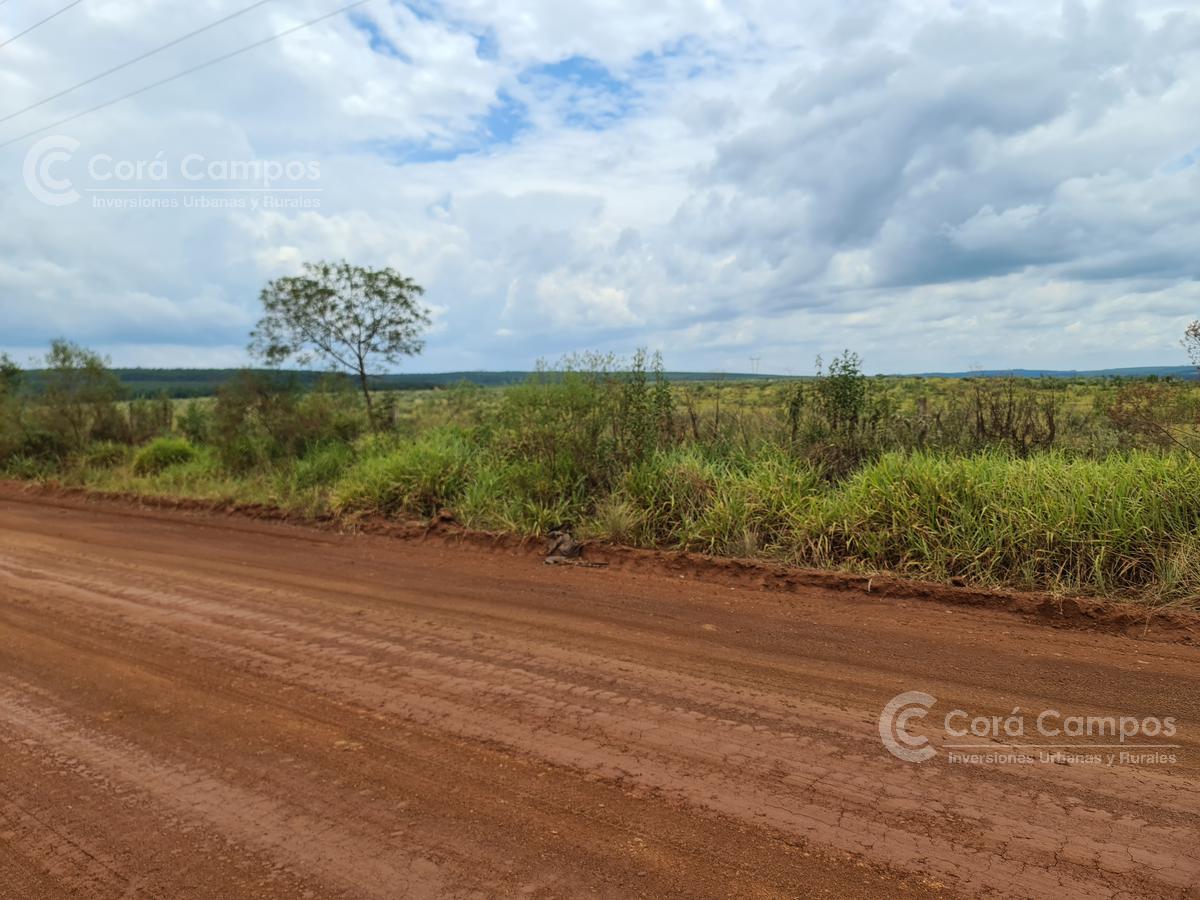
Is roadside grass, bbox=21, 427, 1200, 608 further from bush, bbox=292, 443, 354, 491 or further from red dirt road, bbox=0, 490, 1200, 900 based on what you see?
bush, bbox=292, 443, 354, 491

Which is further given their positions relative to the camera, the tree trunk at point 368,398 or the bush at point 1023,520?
the tree trunk at point 368,398

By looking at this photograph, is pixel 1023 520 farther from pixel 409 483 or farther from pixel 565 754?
pixel 409 483
